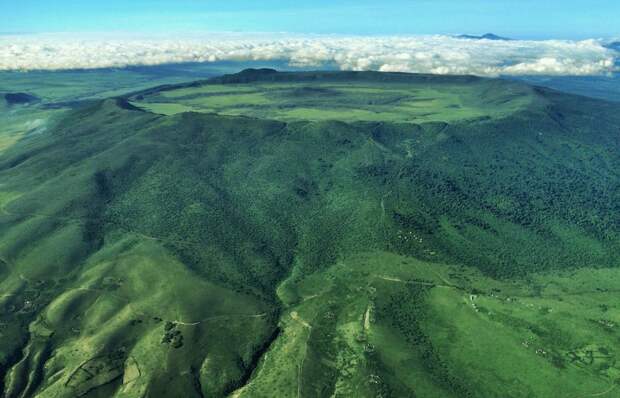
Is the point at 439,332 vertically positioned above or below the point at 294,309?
below

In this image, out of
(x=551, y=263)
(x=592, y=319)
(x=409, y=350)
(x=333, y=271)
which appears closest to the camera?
(x=409, y=350)

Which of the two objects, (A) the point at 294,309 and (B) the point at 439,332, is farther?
(A) the point at 294,309

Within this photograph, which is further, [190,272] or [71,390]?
[190,272]

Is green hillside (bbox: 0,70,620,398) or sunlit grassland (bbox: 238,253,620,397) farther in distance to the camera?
Result: sunlit grassland (bbox: 238,253,620,397)

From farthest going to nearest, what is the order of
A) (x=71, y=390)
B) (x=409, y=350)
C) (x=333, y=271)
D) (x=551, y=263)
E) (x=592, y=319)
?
(x=551, y=263) → (x=333, y=271) → (x=592, y=319) → (x=409, y=350) → (x=71, y=390)

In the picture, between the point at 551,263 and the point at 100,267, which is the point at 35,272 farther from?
the point at 551,263

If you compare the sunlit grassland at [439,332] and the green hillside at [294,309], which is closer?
the green hillside at [294,309]

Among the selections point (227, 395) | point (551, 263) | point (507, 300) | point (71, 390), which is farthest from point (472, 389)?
point (71, 390)

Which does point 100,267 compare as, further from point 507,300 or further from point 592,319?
point 592,319

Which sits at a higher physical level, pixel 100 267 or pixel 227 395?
pixel 100 267

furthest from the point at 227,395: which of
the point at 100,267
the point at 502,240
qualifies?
the point at 502,240
